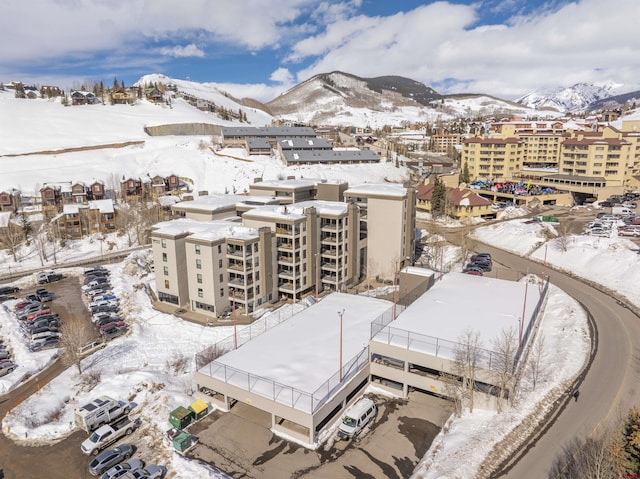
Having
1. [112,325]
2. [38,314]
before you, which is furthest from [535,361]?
[38,314]

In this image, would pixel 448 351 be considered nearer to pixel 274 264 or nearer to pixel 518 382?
pixel 518 382

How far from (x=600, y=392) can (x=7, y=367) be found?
45.9m

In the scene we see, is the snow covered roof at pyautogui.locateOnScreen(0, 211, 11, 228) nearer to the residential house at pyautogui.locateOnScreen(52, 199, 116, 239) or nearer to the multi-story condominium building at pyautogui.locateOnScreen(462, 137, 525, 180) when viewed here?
the residential house at pyautogui.locateOnScreen(52, 199, 116, 239)

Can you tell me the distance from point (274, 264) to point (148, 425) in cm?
2178

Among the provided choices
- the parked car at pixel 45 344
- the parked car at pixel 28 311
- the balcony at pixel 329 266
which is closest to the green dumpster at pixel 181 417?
the parked car at pixel 45 344

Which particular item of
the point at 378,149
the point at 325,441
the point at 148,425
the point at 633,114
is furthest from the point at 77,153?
the point at 633,114

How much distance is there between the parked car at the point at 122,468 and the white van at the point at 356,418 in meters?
11.9

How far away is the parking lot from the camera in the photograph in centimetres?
2448

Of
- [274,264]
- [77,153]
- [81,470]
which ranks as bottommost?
[81,470]

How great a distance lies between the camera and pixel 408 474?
24094mm

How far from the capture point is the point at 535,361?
33.4 metres

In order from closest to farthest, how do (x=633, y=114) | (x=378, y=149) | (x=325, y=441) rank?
(x=325, y=441)
(x=378, y=149)
(x=633, y=114)

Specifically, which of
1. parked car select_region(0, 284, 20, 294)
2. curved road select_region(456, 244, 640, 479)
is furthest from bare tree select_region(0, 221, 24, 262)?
curved road select_region(456, 244, 640, 479)

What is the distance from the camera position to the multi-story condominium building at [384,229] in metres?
52.2
